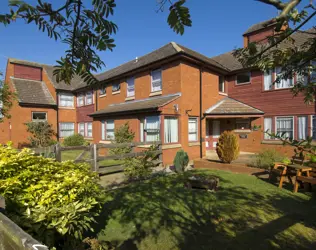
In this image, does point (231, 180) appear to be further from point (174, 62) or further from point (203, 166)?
point (174, 62)

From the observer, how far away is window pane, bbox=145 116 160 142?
12.7 m

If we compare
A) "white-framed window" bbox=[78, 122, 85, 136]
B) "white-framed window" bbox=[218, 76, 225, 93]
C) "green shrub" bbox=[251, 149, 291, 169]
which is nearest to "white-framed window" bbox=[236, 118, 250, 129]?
"white-framed window" bbox=[218, 76, 225, 93]

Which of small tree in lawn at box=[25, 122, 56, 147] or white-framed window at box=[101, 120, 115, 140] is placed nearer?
white-framed window at box=[101, 120, 115, 140]

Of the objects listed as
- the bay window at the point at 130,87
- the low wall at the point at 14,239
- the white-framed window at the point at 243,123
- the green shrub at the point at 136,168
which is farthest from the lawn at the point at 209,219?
the bay window at the point at 130,87

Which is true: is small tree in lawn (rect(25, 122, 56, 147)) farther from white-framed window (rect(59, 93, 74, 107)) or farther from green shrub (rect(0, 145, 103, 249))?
green shrub (rect(0, 145, 103, 249))

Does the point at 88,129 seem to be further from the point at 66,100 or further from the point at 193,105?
the point at 193,105

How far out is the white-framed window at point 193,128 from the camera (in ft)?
45.8

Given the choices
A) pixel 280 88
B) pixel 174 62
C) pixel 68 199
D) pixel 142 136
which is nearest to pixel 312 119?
Result: pixel 280 88

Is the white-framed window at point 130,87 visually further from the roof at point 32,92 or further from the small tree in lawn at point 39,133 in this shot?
the roof at point 32,92

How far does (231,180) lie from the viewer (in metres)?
8.23

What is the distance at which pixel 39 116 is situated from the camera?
21.2 m

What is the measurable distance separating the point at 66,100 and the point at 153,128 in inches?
566

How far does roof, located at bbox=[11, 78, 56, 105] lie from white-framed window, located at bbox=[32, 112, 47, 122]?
3.45 ft

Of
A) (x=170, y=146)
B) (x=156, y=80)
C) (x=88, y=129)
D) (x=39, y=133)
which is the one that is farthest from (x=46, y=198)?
(x=88, y=129)
